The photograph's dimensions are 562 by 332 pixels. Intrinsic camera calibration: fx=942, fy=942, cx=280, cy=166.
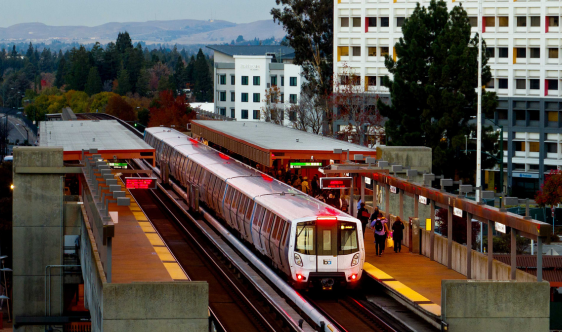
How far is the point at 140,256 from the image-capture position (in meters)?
27.9

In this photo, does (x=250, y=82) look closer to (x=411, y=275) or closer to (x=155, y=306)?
(x=411, y=275)

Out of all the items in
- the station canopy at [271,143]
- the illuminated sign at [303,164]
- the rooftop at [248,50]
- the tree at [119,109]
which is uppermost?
the rooftop at [248,50]

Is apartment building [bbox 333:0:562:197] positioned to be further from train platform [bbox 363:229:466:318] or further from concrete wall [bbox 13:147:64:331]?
train platform [bbox 363:229:466:318]

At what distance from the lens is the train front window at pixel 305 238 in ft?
85.7

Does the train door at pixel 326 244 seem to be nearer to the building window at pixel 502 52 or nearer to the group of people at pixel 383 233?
the group of people at pixel 383 233

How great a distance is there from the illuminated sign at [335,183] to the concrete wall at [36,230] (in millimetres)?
9064

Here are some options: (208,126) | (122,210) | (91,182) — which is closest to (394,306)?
(91,182)

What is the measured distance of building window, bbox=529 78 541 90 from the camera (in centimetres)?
7925

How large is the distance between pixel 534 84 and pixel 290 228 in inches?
2276

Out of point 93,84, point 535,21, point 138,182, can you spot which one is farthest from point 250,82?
point 138,182

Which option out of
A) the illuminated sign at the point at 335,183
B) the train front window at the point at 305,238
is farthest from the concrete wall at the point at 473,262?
the train front window at the point at 305,238

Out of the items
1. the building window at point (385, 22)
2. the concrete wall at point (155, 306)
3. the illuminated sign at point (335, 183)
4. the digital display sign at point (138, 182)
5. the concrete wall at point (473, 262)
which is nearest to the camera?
the concrete wall at point (155, 306)

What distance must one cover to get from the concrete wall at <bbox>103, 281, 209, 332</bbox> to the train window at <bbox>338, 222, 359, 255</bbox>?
20.4 feet

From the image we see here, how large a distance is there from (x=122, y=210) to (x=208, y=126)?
2243 centimetres
